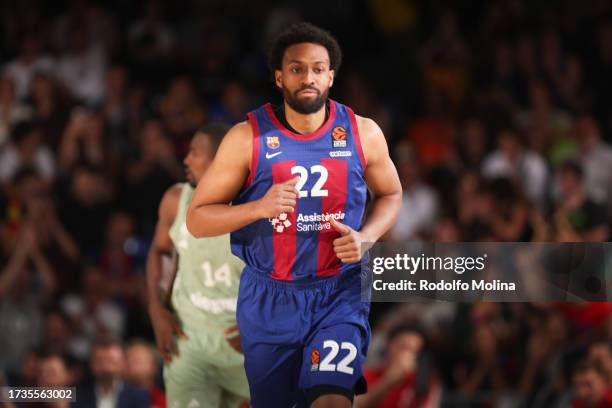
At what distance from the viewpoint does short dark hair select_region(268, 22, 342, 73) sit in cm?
596

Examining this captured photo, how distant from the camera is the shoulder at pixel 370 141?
6.04 meters

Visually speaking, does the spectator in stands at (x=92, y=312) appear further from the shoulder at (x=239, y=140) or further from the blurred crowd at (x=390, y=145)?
the shoulder at (x=239, y=140)

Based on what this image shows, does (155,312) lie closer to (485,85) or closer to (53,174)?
(53,174)

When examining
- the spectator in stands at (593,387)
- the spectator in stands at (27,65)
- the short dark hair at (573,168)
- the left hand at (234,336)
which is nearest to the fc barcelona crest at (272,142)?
the left hand at (234,336)

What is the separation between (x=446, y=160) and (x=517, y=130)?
82 cm

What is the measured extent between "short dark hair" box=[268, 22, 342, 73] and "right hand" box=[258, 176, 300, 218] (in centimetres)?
77

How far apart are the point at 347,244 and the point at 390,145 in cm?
668

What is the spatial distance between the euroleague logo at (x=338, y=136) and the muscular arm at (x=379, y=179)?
107 millimetres

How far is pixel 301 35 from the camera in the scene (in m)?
5.96

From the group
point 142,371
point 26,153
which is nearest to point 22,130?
point 26,153

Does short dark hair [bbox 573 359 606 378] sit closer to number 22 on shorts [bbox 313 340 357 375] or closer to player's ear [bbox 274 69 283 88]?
number 22 on shorts [bbox 313 340 357 375]

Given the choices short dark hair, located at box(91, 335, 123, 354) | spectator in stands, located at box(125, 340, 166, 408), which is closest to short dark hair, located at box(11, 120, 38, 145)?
short dark hair, located at box(91, 335, 123, 354)

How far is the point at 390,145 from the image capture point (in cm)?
1230

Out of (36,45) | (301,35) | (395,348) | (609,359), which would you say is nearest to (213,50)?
(36,45)
